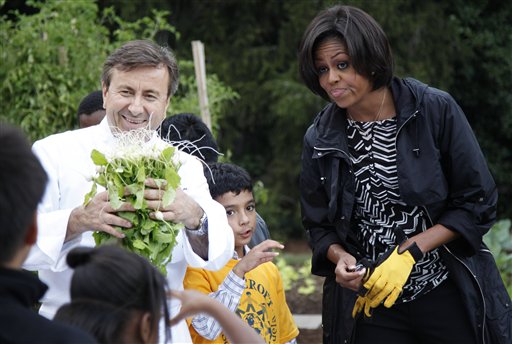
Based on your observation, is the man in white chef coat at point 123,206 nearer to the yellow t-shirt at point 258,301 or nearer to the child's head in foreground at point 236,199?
the yellow t-shirt at point 258,301

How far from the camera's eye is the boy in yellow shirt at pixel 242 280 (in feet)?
13.0

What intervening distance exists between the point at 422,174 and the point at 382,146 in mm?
234

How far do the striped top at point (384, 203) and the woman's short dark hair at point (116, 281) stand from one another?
1697 mm

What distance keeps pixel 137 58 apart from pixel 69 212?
76cm

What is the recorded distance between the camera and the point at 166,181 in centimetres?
350

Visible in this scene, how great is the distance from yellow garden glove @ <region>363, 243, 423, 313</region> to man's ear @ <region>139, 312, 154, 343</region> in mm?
1583

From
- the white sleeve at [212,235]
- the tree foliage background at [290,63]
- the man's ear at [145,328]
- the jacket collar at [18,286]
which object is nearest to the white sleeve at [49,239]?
the white sleeve at [212,235]

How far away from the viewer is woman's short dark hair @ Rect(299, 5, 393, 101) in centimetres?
407

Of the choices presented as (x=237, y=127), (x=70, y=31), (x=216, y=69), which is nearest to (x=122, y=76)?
(x=70, y=31)

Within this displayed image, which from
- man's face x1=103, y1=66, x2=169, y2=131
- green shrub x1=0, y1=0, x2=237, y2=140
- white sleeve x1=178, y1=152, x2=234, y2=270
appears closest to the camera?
white sleeve x1=178, y1=152, x2=234, y2=270

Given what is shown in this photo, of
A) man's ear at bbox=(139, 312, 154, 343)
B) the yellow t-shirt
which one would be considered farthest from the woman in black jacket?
man's ear at bbox=(139, 312, 154, 343)

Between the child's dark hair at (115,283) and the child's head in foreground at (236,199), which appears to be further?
the child's head in foreground at (236,199)

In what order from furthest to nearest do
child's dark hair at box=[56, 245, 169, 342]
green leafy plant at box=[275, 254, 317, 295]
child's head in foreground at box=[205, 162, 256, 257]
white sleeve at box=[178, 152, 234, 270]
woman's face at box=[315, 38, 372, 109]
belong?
1. green leafy plant at box=[275, 254, 317, 295]
2. child's head in foreground at box=[205, 162, 256, 257]
3. woman's face at box=[315, 38, 372, 109]
4. white sleeve at box=[178, 152, 234, 270]
5. child's dark hair at box=[56, 245, 169, 342]

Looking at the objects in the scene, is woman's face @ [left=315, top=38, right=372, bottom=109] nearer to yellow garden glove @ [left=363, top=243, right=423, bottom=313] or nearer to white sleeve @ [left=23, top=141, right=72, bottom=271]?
yellow garden glove @ [left=363, top=243, right=423, bottom=313]
